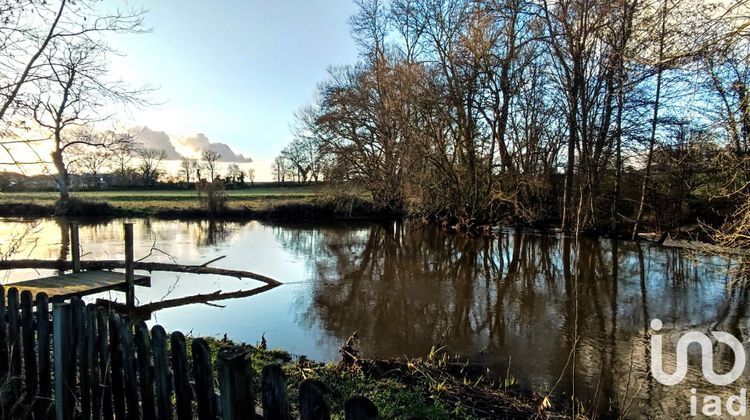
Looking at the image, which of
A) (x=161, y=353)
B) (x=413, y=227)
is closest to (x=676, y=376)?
(x=161, y=353)

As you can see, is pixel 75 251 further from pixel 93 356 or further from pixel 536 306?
pixel 536 306

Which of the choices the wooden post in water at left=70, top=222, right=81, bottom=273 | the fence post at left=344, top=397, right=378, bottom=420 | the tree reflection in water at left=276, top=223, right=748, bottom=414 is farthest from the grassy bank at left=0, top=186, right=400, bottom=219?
the fence post at left=344, top=397, right=378, bottom=420

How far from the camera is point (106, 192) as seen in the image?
44844 mm

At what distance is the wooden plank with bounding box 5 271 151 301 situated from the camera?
8.58 m

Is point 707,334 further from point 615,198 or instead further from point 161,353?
point 615,198

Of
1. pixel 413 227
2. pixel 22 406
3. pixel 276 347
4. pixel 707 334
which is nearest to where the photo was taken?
pixel 22 406

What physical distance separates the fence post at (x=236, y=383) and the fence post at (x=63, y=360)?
5.69ft

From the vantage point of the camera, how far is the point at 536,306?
9.38m

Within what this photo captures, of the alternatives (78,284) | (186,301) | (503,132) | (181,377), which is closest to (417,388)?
(181,377)

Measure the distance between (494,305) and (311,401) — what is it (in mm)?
8333

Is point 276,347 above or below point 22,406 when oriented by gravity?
below

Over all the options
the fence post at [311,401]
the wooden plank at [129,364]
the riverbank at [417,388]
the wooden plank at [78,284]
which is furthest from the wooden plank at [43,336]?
the wooden plank at [78,284]

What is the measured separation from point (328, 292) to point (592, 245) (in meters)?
12.5

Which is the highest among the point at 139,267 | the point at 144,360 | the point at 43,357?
the point at 144,360
